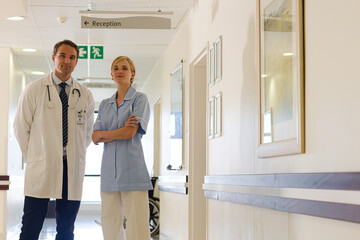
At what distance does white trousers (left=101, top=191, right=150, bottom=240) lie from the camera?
12.6 feet

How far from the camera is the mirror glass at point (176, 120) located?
7191mm

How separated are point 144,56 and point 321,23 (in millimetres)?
7611

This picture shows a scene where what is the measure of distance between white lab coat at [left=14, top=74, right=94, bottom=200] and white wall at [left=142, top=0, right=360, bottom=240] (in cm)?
112

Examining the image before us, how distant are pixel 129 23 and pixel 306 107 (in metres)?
3.66

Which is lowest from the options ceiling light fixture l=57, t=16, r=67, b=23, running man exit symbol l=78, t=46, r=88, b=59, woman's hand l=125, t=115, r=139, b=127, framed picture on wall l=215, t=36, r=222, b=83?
woman's hand l=125, t=115, r=139, b=127

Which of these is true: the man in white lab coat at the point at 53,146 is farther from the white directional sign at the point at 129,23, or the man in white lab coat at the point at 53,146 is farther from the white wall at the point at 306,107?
the white directional sign at the point at 129,23

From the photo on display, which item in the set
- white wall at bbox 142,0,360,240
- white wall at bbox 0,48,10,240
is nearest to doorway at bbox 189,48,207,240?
white wall at bbox 142,0,360,240

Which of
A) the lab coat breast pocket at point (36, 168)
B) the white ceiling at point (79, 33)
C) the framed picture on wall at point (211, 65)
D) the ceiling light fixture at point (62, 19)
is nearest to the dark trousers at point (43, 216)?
the lab coat breast pocket at point (36, 168)

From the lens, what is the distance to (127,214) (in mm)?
3867

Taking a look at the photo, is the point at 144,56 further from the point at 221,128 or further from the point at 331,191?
the point at 331,191

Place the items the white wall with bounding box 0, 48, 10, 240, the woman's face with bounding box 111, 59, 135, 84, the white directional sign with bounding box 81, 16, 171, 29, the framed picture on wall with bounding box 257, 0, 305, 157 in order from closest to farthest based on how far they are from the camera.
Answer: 1. the framed picture on wall with bounding box 257, 0, 305, 157
2. the woman's face with bounding box 111, 59, 135, 84
3. the white directional sign with bounding box 81, 16, 171, 29
4. the white wall with bounding box 0, 48, 10, 240

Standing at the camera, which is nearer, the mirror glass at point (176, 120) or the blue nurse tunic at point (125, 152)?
the blue nurse tunic at point (125, 152)

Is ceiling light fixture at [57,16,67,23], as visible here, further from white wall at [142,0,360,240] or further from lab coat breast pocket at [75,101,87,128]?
lab coat breast pocket at [75,101,87,128]

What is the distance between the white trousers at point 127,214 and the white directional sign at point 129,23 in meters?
2.45
